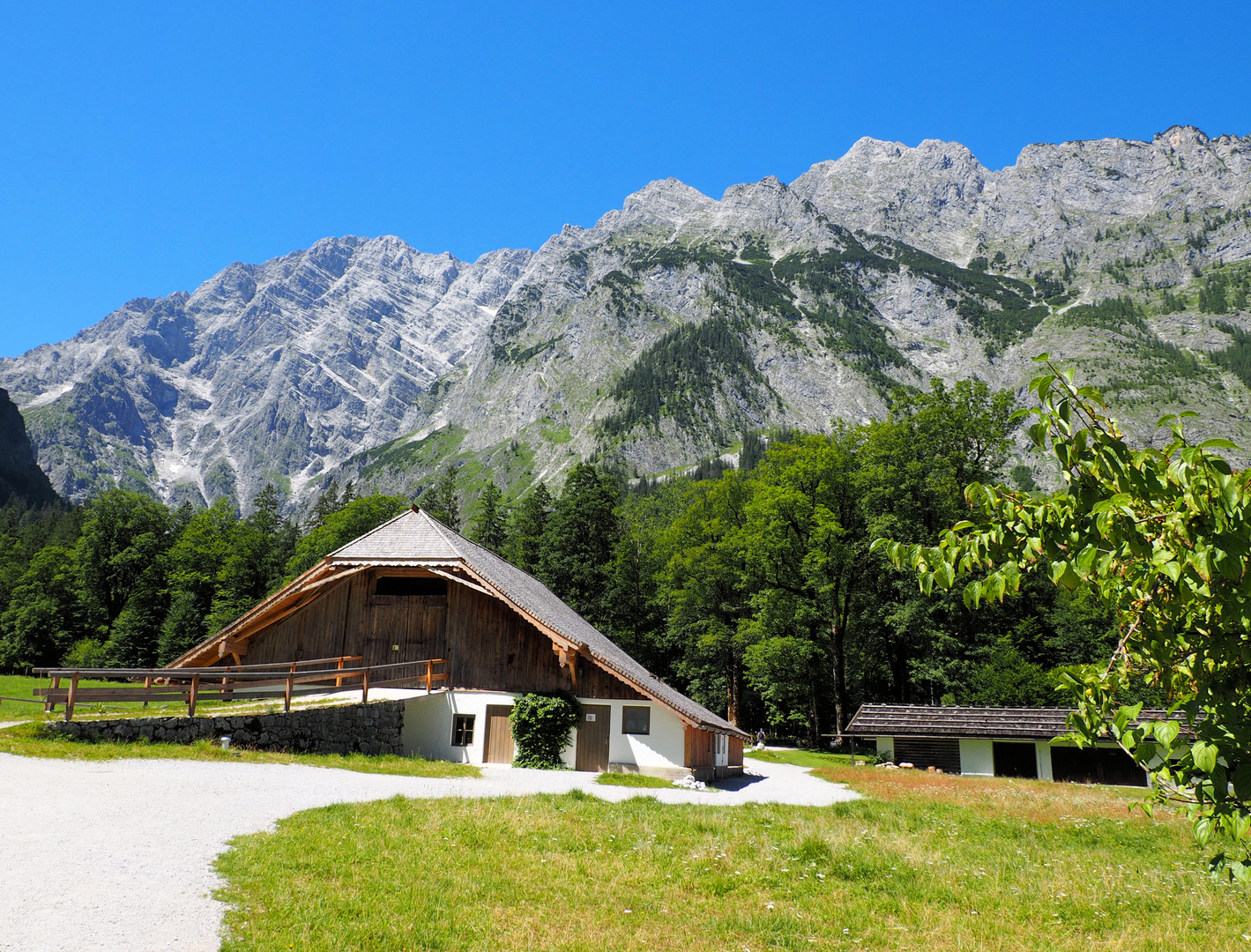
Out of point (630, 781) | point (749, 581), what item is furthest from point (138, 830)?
point (749, 581)

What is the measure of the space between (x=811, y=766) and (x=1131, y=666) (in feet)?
124

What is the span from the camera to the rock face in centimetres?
15950

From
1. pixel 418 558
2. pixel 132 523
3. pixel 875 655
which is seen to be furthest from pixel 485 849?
pixel 132 523

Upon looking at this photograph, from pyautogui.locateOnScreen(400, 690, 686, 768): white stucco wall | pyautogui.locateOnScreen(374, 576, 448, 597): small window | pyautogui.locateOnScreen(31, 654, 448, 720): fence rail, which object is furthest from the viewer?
pyautogui.locateOnScreen(374, 576, 448, 597): small window

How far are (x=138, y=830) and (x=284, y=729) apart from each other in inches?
481

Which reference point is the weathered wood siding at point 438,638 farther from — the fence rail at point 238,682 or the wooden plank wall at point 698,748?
the wooden plank wall at point 698,748

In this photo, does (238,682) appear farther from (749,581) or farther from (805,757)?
(749,581)

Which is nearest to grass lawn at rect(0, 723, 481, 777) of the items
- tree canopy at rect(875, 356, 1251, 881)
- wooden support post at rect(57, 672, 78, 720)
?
wooden support post at rect(57, 672, 78, 720)

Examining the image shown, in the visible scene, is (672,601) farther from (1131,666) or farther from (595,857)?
(1131,666)

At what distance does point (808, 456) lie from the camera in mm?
48500

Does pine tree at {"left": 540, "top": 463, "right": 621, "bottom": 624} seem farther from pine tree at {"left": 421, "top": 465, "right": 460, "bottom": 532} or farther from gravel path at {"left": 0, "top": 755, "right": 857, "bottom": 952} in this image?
gravel path at {"left": 0, "top": 755, "right": 857, "bottom": 952}

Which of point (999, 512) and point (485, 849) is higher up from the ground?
point (999, 512)

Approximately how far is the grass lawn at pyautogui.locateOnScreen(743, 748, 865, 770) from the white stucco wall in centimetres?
1418

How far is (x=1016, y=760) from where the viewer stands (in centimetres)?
3691
